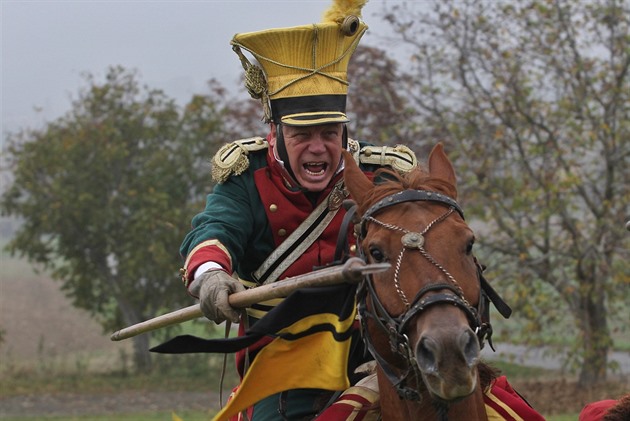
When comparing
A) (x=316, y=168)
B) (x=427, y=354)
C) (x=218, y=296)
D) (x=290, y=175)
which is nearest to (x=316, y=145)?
(x=316, y=168)

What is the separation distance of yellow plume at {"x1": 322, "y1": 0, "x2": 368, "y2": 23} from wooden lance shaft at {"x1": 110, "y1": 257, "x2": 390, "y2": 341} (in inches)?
63.5

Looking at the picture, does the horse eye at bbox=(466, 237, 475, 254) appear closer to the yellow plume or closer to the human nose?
the human nose

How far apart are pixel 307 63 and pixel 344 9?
1.20 feet

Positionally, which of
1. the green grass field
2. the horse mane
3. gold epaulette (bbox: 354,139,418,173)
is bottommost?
the green grass field

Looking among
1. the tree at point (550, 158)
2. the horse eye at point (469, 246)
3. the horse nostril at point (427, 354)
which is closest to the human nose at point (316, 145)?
the horse eye at point (469, 246)

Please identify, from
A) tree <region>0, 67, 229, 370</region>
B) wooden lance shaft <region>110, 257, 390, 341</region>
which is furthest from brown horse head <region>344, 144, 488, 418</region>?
tree <region>0, 67, 229, 370</region>

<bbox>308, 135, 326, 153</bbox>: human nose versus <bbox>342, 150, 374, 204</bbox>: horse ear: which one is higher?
<bbox>308, 135, 326, 153</bbox>: human nose

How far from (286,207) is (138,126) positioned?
1690cm

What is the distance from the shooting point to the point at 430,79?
59.0 feet

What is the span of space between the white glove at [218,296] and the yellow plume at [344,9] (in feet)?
5.14

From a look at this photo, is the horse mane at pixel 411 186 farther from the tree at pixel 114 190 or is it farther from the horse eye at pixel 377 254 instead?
the tree at pixel 114 190

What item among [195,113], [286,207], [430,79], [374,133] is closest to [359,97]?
[374,133]

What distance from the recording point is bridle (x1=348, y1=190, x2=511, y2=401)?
4.11m

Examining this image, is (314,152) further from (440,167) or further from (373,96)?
(373,96)
